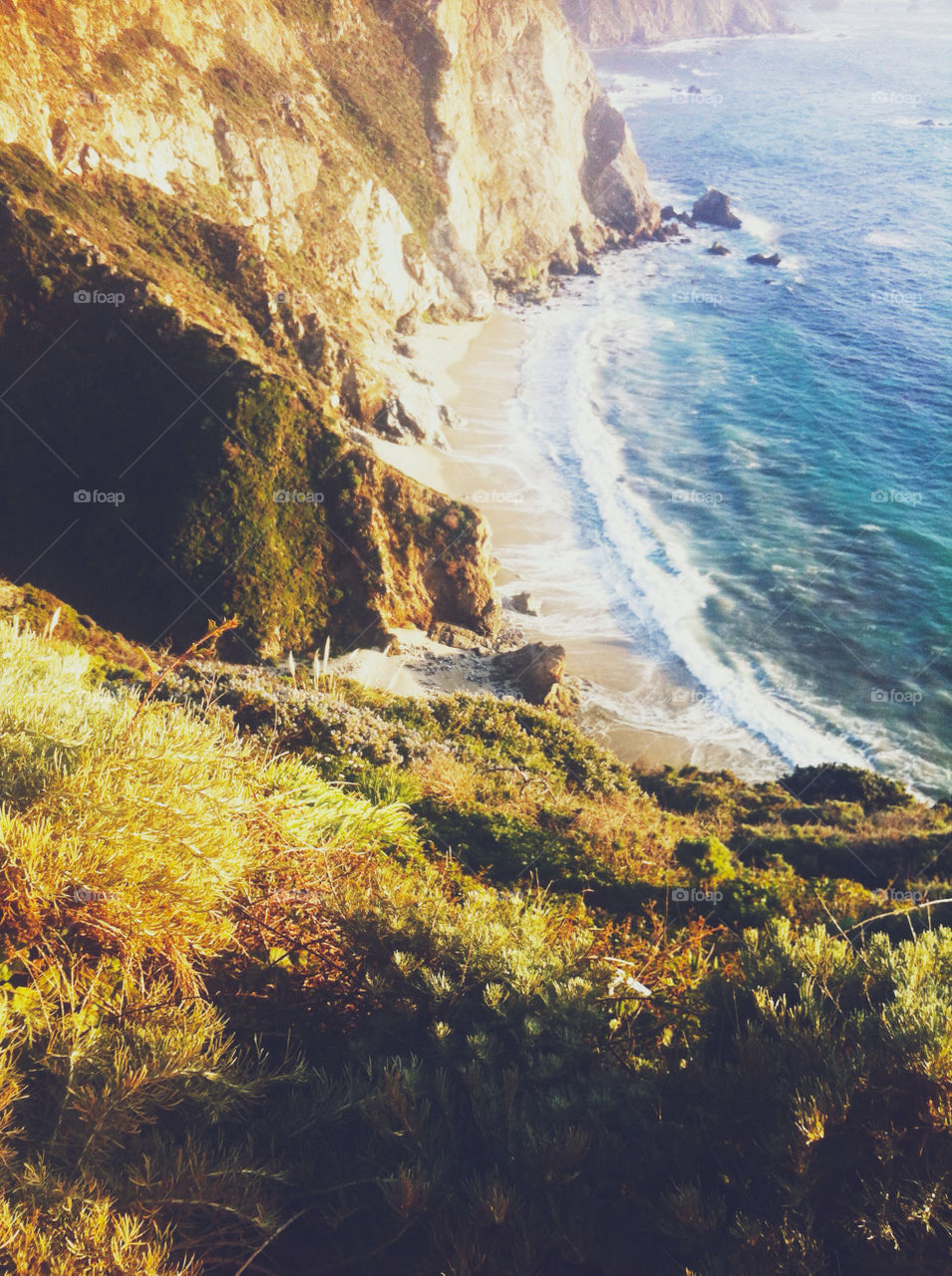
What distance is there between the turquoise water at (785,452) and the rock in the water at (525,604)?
2632mm

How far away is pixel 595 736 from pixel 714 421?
22197 mm

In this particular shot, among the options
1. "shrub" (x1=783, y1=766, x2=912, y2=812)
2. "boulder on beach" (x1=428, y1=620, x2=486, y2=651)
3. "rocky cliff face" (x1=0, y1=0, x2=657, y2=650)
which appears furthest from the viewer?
"boulder on beach" (x1=428, y1=620, x2=486, y2=651)

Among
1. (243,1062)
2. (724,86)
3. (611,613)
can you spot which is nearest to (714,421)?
(611,613)

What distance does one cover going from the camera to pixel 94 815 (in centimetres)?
309

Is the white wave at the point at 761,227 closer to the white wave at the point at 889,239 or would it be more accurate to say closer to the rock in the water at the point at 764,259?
the rock in the water at the point at 764,259

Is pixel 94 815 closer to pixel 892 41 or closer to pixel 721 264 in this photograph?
pixel 721 264

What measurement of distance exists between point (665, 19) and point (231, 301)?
150249 millimetres

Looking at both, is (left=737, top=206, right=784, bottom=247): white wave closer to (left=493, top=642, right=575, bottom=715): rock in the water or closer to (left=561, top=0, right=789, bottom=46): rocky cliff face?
(left=493, top=642, right=575, bottom=715): rock in the water

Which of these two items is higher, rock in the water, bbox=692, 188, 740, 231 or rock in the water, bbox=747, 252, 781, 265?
rock in the water, bbox=692, 188, 740, 231

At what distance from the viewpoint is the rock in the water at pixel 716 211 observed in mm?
63812

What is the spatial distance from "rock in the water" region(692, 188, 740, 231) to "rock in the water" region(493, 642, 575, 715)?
56.2 metres

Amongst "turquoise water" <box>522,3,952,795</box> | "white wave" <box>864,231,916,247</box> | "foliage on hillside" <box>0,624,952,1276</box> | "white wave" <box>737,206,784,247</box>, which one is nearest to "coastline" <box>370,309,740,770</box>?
"turquoise water" <box>522,3,952,795</box>

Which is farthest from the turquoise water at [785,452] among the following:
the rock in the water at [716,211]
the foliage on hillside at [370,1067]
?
the foliage on hillside at [370,1067]

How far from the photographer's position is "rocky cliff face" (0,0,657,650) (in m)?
17.9
